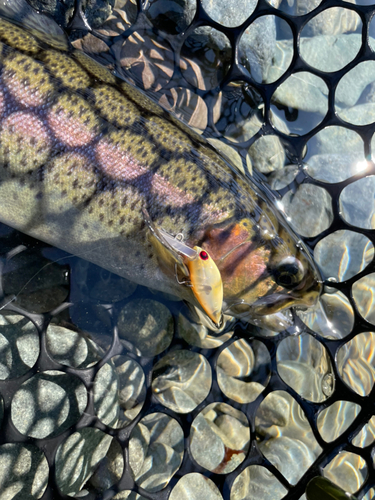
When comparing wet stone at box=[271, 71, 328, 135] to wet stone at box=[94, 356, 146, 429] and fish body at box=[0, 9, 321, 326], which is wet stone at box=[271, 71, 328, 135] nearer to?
fish body at box=[0, 9, 321, 326]

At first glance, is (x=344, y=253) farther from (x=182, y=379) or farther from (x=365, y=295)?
(x=182, y=379)

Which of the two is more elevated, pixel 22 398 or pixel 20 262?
pixel 20 262

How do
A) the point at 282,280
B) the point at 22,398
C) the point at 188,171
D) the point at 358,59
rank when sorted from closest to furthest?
the point at 188,171, the point at 282,280, the point at 22,398, the point at 358,59

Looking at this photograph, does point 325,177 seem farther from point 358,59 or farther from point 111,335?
point 111,335

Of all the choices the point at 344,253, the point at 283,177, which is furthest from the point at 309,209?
the point at 344,253

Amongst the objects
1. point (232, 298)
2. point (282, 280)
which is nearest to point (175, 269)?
point (232, 298)

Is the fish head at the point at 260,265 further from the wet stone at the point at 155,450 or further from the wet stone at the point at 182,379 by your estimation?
the wet stone at the point at 155,450

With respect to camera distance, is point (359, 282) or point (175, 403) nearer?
point (175, 403)

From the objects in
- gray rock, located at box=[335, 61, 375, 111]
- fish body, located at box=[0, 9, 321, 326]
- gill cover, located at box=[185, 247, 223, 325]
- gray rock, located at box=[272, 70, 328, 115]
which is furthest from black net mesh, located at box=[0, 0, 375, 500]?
gill cover, located at box=[185, 247, 223, 325]
